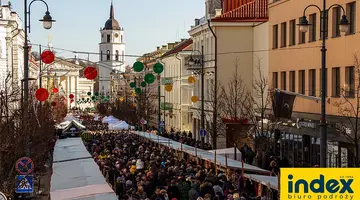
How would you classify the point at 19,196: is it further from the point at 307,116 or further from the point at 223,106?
the point at 223,106

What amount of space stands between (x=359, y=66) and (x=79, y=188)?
12.8 m

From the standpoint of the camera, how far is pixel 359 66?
28781 mm

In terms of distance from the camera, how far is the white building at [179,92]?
237 ft

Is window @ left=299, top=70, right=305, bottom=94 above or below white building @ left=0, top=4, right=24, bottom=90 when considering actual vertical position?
below

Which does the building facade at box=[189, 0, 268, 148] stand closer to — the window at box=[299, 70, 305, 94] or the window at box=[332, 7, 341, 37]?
the window at box=[299, 70, 305, 94]

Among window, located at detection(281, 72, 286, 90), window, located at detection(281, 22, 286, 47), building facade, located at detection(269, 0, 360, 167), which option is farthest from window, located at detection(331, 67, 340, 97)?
window, located at detection(281, 22, 286, 47)

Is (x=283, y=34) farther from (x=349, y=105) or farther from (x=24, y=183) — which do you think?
(x=24, y=183)

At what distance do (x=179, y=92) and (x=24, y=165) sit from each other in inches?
2301

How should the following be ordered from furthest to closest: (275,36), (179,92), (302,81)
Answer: (179,92)
(275,36)
(302,81)

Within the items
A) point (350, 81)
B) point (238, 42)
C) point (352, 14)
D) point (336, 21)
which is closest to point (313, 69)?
point (336, 21)

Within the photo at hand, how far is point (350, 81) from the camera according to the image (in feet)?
105

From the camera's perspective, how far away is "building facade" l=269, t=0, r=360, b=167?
31.5m

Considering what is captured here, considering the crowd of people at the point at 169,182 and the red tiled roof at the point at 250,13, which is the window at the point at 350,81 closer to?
the crowd of people at the point at 169,182

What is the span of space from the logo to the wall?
835 inches
